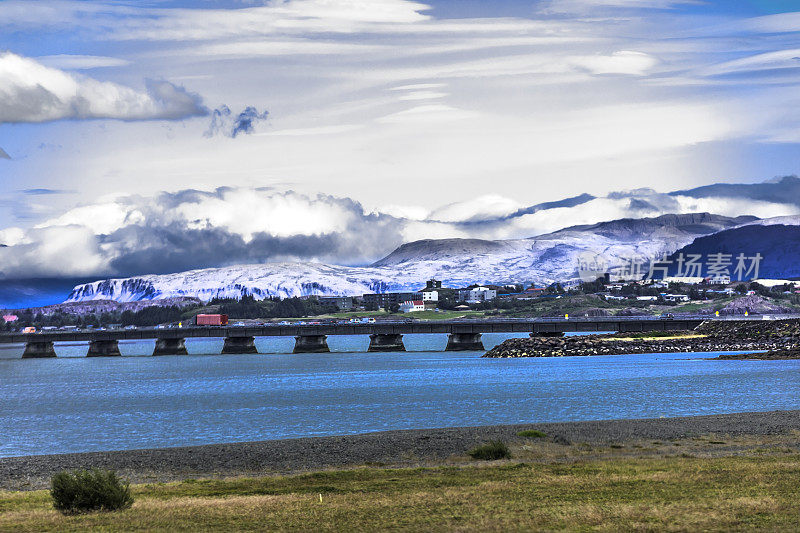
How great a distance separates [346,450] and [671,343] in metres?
129

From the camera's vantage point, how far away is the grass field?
24.9m

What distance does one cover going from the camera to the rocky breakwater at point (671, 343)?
15862 centimetres

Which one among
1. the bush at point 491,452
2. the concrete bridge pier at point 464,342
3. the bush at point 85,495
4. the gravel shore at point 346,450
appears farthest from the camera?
the concrete bridge pier at point 464,342

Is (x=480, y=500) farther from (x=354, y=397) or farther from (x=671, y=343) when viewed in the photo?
(x=671, y=343)

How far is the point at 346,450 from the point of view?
47594mm

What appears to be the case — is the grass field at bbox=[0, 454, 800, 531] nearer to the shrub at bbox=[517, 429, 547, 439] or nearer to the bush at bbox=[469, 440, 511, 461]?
the bush at bbox=[469, 440, 511, 461]

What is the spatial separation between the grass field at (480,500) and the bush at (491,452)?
378 centimetres

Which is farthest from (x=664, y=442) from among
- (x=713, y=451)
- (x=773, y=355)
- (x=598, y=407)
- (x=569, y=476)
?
(x=773, y=355)

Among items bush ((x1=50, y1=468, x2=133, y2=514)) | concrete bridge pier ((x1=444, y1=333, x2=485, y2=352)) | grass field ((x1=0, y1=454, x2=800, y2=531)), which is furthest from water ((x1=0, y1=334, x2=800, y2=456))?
concrete bridge pier ((x1=444, y1=333, x2=485, y2=352))

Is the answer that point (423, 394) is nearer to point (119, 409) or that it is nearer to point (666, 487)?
point (119, 409)

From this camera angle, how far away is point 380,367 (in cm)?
14725

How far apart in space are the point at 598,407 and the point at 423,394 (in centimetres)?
2270

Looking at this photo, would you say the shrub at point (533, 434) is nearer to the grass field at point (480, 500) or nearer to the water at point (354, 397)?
the grass field at point (480, 500)

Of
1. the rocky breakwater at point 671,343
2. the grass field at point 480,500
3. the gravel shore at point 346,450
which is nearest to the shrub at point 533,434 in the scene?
the gravel shore at point 346,450
